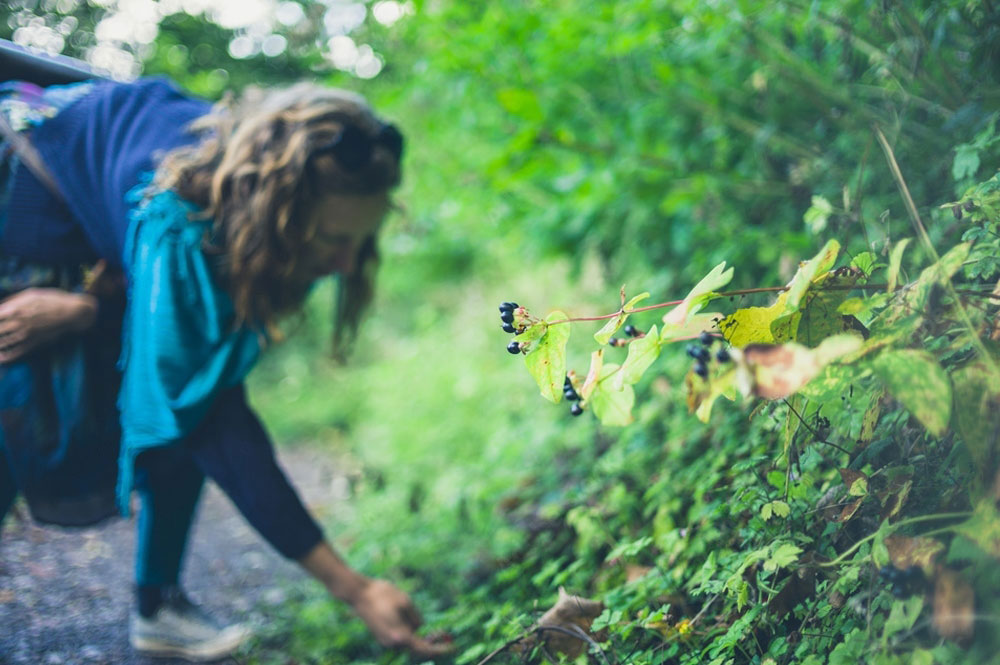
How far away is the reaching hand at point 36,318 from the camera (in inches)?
65.6

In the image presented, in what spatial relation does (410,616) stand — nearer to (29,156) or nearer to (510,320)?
(510,320)

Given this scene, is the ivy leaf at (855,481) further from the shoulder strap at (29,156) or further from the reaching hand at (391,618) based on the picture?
the shoulder strap at (29,156)

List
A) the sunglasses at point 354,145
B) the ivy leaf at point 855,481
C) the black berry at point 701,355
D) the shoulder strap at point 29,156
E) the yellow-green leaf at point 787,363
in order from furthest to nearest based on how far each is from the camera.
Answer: the sunglasses at point 354,145, the shoulder strap at point 29,156, the ivy leaf at point 855,481, the black berry at point 701,355, the yellow-green leaf at point 787,363

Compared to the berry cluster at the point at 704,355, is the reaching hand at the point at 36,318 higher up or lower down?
lower down

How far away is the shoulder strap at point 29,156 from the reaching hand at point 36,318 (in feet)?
0.95

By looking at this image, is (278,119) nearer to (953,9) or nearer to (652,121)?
(652,121)

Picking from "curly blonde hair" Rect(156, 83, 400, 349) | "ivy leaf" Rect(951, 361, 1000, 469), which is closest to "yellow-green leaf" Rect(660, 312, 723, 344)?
"ivy leaf" Rect(951, 361, 1000, 469)

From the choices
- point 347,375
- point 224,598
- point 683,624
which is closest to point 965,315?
point 683,624

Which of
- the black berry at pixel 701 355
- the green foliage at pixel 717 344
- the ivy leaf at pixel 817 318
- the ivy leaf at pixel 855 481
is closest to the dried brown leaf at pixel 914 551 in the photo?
the green foliage at pixel 717 344

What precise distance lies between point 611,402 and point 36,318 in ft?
5.05

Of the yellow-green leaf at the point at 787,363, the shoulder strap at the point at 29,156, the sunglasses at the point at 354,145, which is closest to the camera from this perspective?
the yellow-green leaf at the point at 787,363

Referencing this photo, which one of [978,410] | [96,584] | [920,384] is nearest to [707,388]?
[920,384]

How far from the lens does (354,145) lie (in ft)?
6.41

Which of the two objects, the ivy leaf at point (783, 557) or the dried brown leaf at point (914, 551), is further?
the ivy leaf at point (783, 557)
